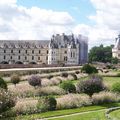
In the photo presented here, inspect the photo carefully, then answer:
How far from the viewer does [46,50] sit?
11562 cm

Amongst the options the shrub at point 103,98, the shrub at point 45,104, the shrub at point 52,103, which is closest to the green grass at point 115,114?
the shrub at point 52,103

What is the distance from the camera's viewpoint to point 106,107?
24.3m

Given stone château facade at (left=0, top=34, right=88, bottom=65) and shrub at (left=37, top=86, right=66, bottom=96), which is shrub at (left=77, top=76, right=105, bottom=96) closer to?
shrub at (left=37, top=86, right=66, bottom=96)

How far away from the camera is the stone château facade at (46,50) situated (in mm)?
113125

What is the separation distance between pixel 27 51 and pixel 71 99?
91.7 m

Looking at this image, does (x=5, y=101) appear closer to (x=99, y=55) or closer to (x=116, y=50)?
(x=99, y=55)

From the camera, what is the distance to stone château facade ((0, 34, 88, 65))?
371 ft

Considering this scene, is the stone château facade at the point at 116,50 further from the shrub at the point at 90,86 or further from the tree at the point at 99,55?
the shrub at the point at 90,86

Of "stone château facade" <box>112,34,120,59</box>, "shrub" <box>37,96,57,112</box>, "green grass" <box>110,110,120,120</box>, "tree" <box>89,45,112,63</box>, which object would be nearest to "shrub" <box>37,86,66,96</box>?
"shrub" <box>37,96,57,112</box>

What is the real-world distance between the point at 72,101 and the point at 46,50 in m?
91.6

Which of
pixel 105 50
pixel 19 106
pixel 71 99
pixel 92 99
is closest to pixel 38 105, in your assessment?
pixel 19 106

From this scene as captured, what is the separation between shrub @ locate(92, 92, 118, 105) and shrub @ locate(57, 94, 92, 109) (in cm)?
54

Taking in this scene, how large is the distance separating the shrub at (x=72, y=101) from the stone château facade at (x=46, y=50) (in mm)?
86903

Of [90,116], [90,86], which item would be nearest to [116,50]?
[90,86]
